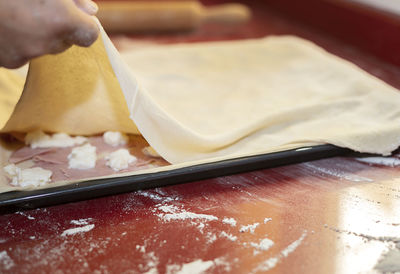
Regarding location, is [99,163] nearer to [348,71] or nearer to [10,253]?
[10,253]

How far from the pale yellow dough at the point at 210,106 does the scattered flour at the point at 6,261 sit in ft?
0.95

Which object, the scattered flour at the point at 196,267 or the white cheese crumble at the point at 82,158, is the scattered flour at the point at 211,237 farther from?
the white cheese crumble at the point at 82,158

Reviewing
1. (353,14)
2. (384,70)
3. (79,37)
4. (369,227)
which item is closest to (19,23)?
(79,37)

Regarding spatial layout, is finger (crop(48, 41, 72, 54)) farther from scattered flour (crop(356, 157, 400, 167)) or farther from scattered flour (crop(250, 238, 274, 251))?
scattered flour (crop(356, 157, 400, 167))

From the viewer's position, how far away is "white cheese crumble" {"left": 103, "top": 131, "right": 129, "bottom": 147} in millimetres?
911

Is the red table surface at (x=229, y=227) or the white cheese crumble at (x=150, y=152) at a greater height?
the white cheese crumble at (x=150, y=152)

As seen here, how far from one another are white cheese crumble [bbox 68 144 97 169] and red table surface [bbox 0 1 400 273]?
83 mm

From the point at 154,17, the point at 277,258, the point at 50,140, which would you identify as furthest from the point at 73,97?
the point at 154,17

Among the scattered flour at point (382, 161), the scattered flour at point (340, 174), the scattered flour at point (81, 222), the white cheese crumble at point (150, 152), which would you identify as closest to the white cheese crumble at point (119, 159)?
the white cheese crumble at point (150, 152)

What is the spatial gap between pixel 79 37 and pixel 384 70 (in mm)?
1047

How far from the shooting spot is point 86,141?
93 centimetres

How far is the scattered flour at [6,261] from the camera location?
63 cm

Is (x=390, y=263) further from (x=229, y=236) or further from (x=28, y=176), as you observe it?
(x=28, y=176)

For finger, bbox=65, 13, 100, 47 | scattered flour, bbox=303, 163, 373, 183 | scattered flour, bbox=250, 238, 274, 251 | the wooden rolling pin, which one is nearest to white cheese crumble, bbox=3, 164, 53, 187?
finger, bbox=65, 13, 100, 47
